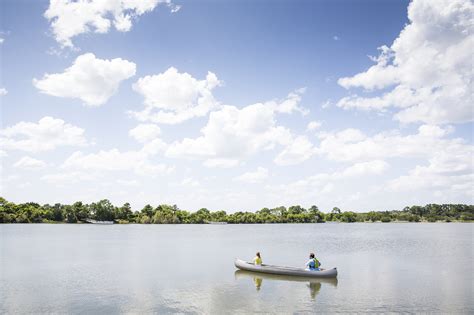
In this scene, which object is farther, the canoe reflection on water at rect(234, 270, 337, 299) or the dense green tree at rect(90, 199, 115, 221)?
the dense green tree at rect(90, 199, 115, 221)

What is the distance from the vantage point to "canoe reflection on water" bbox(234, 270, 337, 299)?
3114 centimetres

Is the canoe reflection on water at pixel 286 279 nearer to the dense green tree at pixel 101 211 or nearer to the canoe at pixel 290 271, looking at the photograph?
the canoe at pixel 290 271

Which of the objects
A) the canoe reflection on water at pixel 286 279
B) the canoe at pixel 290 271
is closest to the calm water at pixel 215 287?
the canoe reflection on water at pixel 286 279

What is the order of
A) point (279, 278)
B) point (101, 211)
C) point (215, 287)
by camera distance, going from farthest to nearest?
point (101, 211) → point (279, 278) → point (215, 287)

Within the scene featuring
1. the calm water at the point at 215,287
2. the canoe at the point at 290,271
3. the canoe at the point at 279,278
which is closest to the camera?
the calm water at the point at 215,287

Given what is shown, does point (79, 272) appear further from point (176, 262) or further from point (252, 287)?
point (252, 287)

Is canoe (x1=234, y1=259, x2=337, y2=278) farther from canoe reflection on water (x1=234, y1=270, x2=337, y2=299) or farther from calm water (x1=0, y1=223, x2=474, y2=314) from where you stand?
calm water (x1=0, y1=223, x2=474, y2=314)

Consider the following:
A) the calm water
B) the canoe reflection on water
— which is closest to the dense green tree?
the calm water

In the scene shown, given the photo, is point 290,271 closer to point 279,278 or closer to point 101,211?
point 279,278

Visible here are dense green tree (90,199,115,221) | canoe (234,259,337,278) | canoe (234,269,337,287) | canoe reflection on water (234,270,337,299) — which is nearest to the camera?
canoe reflection on water (234,270,337,299)

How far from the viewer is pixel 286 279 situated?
3447 centimetres

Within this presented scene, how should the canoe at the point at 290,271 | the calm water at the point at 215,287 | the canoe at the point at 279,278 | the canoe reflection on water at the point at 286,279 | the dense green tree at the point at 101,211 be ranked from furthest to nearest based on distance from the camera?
the dense green tree at the point at 101,211 → the canoe at the point at 290,271 → the canoe at the point at 279,278 → the canoe reflection on water at the point at 286,279 → the calm water at the point at 215,287

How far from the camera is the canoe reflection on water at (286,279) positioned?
3114cm

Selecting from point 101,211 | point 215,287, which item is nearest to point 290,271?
point 215,287
